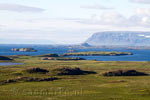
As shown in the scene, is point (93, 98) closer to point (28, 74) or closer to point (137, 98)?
point (137, 98)

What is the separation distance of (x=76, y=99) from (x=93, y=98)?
355 cm

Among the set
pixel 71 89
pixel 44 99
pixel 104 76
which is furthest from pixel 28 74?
pixel 44 99

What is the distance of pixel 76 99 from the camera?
6341cm

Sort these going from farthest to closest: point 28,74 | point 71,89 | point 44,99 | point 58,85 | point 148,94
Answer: point 28,74 < point 58,85 < point 71,89 < point 148,94 < point 44,99

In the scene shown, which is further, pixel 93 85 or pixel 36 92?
pixel 93 85

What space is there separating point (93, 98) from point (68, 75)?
42711 millimetres

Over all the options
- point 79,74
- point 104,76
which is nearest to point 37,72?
point 79,74

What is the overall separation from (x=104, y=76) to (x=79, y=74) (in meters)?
9.62

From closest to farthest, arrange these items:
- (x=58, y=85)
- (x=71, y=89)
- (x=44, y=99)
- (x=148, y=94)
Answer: (x=44, y=99) → (x=148, y=94) → (x=71, y=89) → (x=58, y=85)

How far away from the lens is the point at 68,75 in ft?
351

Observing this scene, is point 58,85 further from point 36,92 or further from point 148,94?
point 148,94

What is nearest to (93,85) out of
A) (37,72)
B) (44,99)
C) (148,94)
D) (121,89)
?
(121,89)

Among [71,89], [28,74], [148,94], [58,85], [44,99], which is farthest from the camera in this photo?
[28,74]

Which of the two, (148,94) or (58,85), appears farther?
(58,85)
